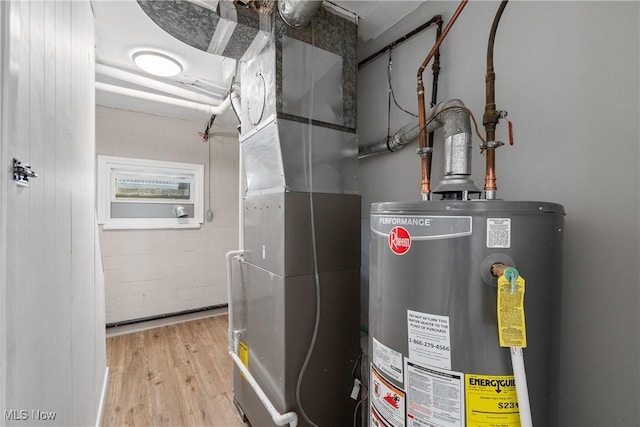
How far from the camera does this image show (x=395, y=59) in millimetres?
1651

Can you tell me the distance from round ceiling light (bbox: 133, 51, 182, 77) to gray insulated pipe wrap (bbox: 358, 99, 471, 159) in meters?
1.61

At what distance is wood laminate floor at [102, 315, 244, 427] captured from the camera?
1.75 m

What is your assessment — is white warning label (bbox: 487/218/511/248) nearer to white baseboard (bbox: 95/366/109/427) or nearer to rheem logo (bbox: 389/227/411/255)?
rheem logo (bbox: 389/227/411/255)

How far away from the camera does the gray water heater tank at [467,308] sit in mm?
638

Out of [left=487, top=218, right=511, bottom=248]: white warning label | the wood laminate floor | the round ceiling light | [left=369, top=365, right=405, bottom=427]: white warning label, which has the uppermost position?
the round ceiling light

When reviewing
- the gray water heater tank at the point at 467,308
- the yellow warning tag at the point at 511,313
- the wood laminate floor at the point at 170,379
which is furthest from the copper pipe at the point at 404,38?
the wood laminate floor at the point at 170,379

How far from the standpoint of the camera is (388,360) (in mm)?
769

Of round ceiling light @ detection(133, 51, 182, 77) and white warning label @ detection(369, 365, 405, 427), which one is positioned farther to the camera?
round ceiling light @ detection(133, 51, 182, 77)

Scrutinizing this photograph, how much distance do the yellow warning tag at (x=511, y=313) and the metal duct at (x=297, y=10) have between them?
4.29ft

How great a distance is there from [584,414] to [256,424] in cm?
153

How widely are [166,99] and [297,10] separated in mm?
1776

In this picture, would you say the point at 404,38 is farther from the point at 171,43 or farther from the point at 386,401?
the point at 386,401

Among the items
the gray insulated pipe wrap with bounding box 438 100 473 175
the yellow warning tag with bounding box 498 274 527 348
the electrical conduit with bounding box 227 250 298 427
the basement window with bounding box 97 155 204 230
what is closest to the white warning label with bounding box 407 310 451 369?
the yellow warning tag with bounding box 498 274 527 348

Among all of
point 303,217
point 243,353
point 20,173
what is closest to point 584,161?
point 303,217
